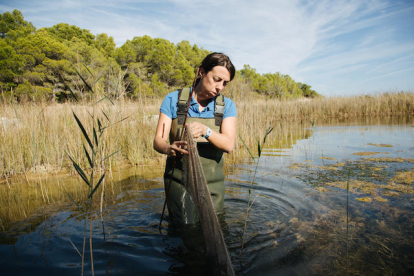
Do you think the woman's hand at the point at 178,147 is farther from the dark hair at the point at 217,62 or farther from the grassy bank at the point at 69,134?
the grassy bank at the point at 69,134

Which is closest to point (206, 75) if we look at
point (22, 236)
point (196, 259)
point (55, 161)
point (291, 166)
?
point (196, 259)

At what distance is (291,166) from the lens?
510cm

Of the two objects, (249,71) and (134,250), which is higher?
(249,71)

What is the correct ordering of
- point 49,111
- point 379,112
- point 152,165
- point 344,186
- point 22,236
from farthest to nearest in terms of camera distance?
point 379,112
point 49,111
point 152,165
point 344,186
point 22,236

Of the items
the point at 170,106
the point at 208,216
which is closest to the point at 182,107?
the point at 170,106

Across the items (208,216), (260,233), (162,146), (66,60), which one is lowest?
(260,233)

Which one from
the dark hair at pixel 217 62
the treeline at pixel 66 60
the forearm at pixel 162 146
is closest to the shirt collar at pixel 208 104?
the dark hair at pixel 217 62

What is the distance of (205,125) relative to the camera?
91.8 inches

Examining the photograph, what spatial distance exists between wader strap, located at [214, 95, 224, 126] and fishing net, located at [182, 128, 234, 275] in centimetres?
69

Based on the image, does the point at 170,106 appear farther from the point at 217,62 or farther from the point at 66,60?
the point at 66,60

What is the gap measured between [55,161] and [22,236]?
281 centimetres

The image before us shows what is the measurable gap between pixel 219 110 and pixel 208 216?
47.6 inches

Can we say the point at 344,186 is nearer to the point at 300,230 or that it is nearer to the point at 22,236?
the point at 300,230

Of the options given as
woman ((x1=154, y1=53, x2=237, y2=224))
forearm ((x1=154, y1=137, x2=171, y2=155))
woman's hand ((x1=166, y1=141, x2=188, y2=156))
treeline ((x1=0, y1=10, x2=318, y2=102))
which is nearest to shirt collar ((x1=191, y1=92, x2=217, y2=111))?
woman ((x1=154, y1=53, x2=237, y2=224))
